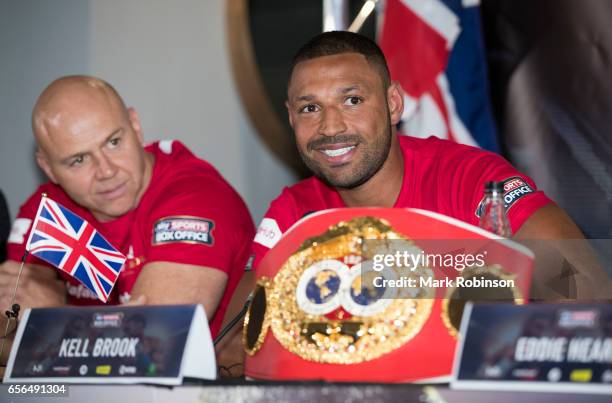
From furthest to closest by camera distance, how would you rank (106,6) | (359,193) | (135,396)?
(106,6)
(359,193)
(135,396)

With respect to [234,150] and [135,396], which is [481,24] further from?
[135,396]

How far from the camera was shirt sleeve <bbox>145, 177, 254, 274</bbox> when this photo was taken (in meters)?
2.05

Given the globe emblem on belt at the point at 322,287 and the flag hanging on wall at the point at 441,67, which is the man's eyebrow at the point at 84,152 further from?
the globe emblem on belt at the point at 322,287

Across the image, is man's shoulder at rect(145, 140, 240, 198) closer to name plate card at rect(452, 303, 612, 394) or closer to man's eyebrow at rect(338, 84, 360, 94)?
man's eyebrow at rect(338, 84, 360, 94)

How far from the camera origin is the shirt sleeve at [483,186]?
5.38 feet

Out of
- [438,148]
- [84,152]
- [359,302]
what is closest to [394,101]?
[438,148]

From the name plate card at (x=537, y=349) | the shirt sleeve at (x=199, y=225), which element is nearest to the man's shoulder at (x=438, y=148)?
the shirt sleeve at (x=199, y=225)

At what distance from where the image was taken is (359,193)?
203cm

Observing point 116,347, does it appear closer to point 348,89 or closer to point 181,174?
point 348,89

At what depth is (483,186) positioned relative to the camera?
5.78ft

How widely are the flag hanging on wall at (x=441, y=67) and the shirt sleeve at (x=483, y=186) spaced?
0.81 m

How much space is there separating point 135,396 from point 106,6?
2.13 meters

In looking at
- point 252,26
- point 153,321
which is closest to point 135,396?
point 153,321

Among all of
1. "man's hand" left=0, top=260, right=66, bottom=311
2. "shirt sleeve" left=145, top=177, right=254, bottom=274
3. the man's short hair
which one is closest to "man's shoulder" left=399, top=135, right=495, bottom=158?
the man's short hair
